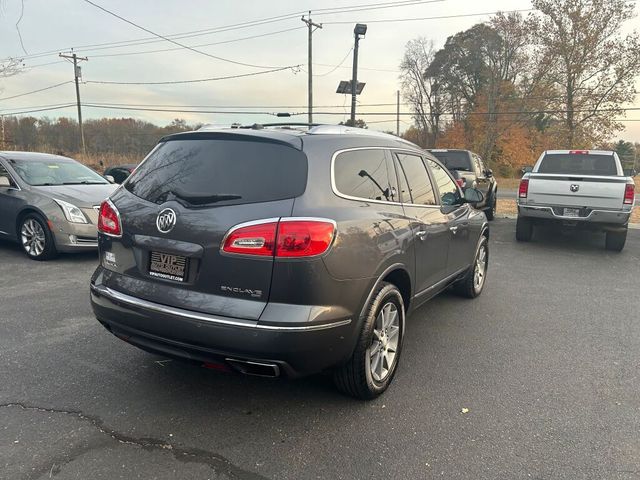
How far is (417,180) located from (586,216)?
585 centimetres

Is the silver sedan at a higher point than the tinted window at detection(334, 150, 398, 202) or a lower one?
lower

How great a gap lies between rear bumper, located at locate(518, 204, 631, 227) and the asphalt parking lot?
13.1 feet

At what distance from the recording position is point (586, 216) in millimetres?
8281

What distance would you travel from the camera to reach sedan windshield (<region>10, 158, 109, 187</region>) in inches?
289

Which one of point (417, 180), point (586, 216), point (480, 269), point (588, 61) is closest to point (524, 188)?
point (586, 216)

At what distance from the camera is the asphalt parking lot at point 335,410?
245 cm

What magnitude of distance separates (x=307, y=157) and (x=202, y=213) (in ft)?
2.24

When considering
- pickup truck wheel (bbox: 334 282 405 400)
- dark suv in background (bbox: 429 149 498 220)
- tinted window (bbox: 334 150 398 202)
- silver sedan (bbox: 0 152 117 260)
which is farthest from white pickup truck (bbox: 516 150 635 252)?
silver sedan (bbox: 0 152 117 260)

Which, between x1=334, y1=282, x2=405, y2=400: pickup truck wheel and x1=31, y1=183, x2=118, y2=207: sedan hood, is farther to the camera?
x1=31, y1=183, x2=118, y2=207: sedan hood

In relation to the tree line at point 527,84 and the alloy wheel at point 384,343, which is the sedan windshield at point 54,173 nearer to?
the alloy wheel at point 384,343

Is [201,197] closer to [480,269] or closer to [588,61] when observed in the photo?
[480,269]

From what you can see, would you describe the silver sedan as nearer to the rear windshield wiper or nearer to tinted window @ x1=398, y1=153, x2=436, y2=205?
the rear windshield wiper

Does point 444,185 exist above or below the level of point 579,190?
above

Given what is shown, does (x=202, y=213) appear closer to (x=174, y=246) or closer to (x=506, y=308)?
(x=174, y=246)
